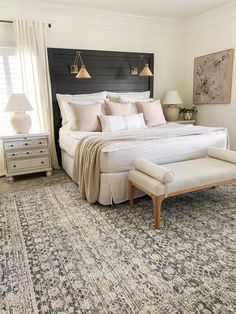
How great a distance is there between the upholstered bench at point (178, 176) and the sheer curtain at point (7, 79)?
247 cm

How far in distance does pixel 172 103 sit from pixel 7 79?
3.06 meters

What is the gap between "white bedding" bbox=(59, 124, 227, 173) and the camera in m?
2.56

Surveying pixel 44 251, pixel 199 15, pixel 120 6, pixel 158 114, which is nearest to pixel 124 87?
pixel 158 114

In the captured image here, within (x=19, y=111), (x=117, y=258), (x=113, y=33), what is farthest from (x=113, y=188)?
(x=113, y=33)

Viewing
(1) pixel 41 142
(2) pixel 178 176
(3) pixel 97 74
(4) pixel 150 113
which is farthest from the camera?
(3) pixel 97 74

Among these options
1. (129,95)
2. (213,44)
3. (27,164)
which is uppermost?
(213,44)

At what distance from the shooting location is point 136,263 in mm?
1747

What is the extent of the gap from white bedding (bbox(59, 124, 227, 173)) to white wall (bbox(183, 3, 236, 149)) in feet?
4.23

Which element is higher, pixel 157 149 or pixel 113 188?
pixel 157 149

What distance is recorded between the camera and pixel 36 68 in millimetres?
3844

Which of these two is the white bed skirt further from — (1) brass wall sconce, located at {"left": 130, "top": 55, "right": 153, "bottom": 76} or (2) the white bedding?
(1) brass wall sconce, located at {"left": 130, "top": 55, "right": 153, "bottom": 76}

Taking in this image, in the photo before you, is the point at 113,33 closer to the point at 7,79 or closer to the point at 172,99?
the point at 172,99

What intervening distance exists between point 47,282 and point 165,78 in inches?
→ 182

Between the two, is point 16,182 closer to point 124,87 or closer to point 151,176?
point 151,176
